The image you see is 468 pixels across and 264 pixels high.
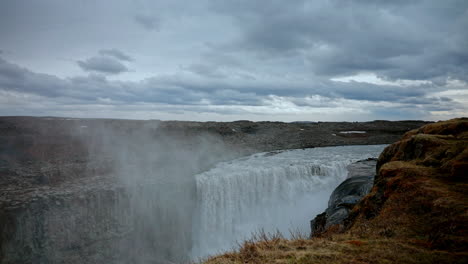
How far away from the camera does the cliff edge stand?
505 cm

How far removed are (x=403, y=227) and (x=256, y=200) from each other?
63.9 feet

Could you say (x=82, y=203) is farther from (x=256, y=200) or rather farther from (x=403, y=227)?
(x=403, y=227)

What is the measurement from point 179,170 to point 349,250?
22638 mm

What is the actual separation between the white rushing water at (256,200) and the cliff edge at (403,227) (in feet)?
48.4

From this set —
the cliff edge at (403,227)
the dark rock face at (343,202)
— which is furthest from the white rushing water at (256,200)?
the cliff edge at (403,227)

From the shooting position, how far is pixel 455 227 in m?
5.32

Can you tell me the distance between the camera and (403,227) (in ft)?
20.6

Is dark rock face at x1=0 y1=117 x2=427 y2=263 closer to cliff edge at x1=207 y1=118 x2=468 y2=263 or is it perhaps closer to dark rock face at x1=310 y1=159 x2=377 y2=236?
dark rock face at x1=310 y1=159 x2=377 y2=236

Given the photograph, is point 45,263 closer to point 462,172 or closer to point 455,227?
point 455,227

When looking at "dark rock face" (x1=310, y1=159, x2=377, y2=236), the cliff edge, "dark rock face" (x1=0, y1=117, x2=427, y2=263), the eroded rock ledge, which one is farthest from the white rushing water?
the cliff edge

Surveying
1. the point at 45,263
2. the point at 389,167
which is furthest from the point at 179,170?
the point at 389,167

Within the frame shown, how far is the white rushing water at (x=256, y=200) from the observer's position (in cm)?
2333

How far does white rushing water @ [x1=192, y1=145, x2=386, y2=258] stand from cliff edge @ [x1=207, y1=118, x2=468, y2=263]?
14755 mm

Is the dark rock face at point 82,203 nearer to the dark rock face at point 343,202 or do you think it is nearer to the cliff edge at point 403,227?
the dark rock face at point 343,202
